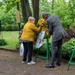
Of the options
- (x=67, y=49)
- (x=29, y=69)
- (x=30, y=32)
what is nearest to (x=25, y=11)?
(x=30, y=32)

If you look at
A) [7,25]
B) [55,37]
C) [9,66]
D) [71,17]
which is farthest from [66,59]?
[7,25]

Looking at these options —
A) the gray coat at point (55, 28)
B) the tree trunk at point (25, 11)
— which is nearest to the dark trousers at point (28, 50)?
the gray coat at point (55, 28)

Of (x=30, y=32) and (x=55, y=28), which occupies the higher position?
(x=55, y=28)

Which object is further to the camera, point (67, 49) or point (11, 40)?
point (11, 40)

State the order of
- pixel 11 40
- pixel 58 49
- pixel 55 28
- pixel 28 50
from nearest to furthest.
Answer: pixel 55 28 → pixel 58 49 → pixel 28 50 → pixel 11 40

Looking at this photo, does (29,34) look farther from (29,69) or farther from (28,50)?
(29,69)

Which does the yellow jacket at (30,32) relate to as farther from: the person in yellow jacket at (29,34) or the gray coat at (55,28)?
the gray coat at (55,28)

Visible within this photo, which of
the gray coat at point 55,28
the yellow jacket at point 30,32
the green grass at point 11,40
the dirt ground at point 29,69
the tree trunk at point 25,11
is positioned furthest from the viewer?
the green grass at point 11,40

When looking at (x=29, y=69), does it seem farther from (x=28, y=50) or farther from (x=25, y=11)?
(x=25, y=11)

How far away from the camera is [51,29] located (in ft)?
28.6

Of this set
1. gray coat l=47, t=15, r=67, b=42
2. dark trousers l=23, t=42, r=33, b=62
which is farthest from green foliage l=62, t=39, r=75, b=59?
dark trousers l=23, t=42, r=33, b=62

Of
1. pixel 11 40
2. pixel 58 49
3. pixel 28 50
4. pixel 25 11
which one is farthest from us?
pixel 11 40

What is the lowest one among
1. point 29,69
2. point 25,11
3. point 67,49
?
point 29,69

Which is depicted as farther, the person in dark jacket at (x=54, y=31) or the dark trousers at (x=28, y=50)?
the dark trousers at (x=28, y=50)
